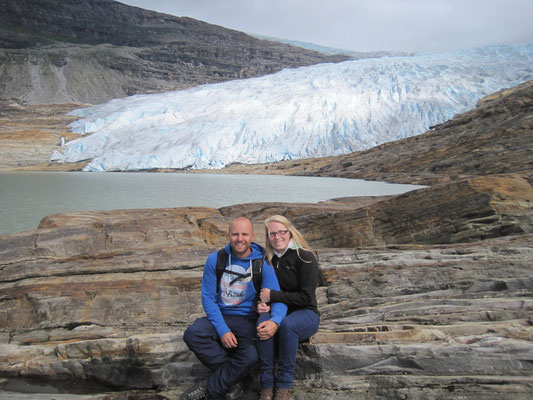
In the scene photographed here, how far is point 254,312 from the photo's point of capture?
347cm

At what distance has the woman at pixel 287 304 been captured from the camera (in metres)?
3.15

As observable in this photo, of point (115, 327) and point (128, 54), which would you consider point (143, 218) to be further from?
point (128, 54)

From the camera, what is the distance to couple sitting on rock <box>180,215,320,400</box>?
10.5 ft

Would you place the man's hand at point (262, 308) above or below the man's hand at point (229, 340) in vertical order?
above

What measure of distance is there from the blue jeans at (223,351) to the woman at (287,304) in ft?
0.42

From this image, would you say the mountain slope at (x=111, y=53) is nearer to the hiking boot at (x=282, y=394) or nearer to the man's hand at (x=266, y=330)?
the man's hand at (x=266, y=330)

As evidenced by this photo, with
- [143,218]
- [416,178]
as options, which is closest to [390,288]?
[143,218]

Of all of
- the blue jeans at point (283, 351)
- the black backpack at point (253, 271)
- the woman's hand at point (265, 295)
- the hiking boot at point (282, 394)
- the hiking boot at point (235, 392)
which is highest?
the black backpack at point (253, 271)

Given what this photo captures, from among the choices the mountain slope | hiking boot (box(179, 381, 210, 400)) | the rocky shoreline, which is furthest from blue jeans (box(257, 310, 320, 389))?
the mountain slope

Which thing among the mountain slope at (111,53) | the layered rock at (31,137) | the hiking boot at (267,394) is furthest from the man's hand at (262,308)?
the mountain slope at (111,53)

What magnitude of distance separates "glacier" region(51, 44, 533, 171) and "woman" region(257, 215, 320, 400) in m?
28.6

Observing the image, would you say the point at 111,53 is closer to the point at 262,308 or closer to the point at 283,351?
the point at 262,308

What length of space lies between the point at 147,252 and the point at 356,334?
3.70 metres

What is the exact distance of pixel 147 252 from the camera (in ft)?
20.2
